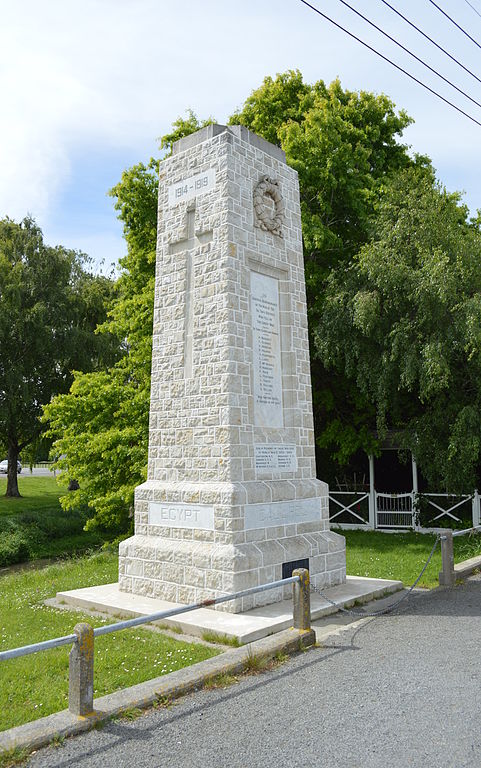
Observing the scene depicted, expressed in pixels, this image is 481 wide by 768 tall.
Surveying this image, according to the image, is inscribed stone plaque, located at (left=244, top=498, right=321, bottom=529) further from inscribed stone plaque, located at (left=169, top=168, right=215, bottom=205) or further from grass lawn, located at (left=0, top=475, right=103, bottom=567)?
grass lawn, located at (left=0, top=475, right=103, bottom=567)

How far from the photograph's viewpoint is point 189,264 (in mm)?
9562

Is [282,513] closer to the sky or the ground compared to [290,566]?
closer to the sky

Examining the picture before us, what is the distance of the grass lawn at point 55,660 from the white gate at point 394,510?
1163 cm

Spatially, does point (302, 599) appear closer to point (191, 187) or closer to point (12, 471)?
point (191, 187)

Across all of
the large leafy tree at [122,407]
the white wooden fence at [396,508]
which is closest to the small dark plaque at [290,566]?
the large leafy tree at [122,407]

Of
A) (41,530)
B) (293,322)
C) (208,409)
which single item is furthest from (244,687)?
(41,530)

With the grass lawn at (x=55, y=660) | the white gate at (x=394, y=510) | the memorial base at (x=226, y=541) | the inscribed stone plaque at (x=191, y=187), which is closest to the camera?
the grass lawn at (x=55, y=660)

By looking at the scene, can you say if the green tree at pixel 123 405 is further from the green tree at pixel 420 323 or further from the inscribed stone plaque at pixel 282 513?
the inscribed stone plaque at pixel 282 513

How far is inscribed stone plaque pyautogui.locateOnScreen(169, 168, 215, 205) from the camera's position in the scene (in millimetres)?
9453

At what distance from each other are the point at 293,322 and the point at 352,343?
21.1 feet

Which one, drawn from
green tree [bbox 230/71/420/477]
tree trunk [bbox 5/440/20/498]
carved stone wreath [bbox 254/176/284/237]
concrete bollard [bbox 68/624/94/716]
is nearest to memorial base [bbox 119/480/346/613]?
concrete bollard [bbox 68/624/94/716]

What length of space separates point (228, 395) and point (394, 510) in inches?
461

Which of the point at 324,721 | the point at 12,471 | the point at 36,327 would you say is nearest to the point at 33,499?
the point at 12,471

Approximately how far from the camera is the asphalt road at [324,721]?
4.29 meters
